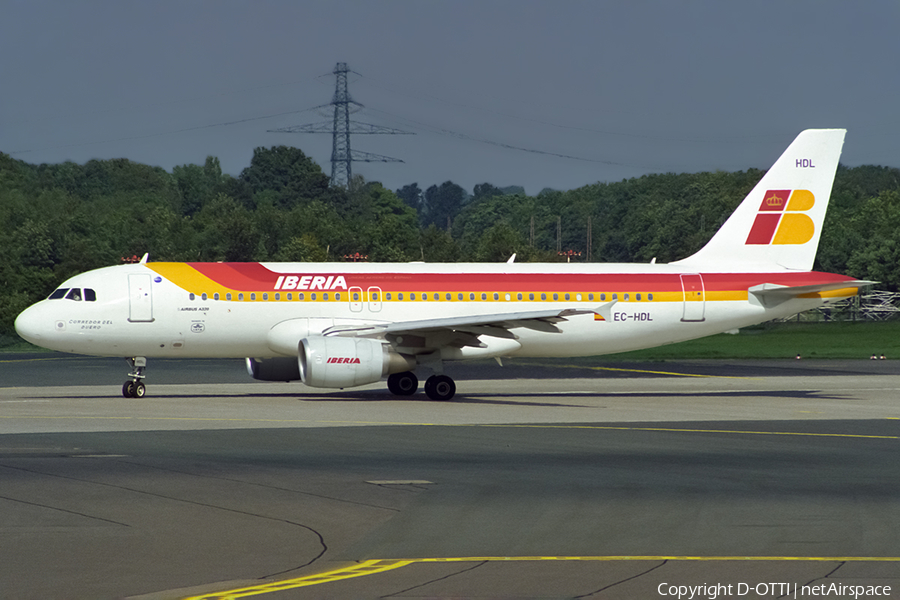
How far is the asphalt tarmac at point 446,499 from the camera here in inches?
431

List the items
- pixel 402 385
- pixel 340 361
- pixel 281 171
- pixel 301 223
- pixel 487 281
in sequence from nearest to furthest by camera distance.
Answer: pixel 340 361
pixel 402 385
pixel 487 281
pixel 301 223
pixel 281 171

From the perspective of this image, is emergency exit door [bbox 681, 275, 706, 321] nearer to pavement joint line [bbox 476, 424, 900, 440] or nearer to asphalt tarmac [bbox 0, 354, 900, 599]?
asphalt tarmac [bbox 0, 354, 900, 599]

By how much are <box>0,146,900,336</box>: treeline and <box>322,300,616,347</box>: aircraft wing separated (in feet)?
136

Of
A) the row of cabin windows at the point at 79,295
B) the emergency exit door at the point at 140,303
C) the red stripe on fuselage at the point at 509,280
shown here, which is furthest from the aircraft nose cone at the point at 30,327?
the red stripe on fuselage at the point at 509,280

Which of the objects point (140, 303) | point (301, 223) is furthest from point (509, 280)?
point (301, 223)

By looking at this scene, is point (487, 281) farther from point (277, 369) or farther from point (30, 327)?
point (30, 327)

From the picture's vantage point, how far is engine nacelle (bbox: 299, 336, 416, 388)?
28.9 meters

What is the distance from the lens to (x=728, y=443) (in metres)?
22.2

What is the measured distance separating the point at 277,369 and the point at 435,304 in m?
5.24

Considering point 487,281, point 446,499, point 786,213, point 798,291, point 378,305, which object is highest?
point 786,213

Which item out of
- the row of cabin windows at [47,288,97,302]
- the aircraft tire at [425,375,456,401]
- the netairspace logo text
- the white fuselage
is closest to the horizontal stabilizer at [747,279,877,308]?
the white fuselage

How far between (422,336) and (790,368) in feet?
67.7

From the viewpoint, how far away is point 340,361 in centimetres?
2902

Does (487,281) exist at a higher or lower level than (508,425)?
higher
